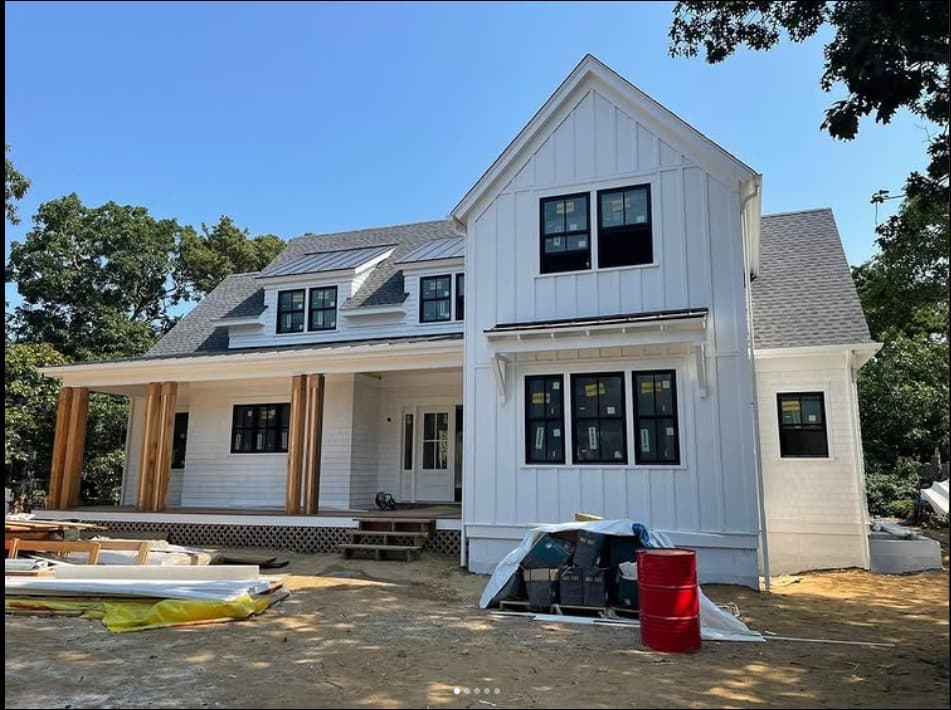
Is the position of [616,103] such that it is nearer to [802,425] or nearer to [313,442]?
[802,425]

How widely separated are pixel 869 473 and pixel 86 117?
2140 centimetres

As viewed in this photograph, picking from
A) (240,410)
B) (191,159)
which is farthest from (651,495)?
(191,159)

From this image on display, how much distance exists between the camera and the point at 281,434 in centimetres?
1562

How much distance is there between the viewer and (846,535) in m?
11.2

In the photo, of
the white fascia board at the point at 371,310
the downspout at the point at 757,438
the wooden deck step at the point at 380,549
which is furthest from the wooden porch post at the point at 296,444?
the downspout at the point at 757,438

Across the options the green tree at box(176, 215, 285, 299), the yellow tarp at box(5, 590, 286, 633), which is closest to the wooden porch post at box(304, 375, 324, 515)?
the yellow tarp at box(5, 590, 286, 633)

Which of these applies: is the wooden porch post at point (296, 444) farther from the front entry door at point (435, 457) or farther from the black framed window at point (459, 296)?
the black framed window at point (459, 296)

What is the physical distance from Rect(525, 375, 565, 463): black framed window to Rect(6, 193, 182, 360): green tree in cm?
2358

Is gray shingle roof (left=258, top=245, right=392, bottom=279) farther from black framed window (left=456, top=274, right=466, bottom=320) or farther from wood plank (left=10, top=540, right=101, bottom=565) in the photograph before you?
wood plank (left=10, top=540, right=101, bottom=565)

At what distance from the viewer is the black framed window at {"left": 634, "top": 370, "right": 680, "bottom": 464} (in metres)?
10.1

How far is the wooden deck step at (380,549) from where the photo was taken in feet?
38.3

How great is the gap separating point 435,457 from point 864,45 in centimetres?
1112

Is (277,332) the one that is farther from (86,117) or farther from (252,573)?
(252,573)

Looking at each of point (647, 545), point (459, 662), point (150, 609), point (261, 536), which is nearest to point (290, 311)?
point (261, 536)
